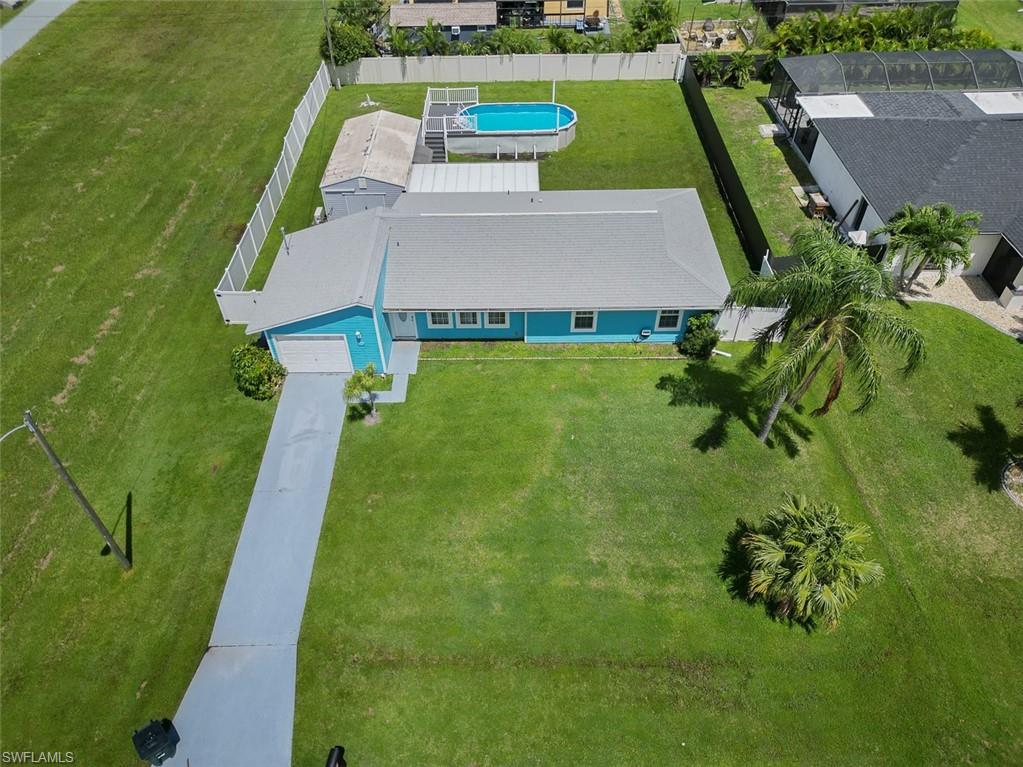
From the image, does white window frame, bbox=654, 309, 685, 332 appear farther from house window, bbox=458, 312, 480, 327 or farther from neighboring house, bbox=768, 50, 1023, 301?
neighboring house, bbox=768, 50, 1023, 301

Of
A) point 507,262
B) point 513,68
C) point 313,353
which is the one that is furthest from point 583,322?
point 513,68

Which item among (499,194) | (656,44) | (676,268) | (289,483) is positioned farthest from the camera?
(656,44)

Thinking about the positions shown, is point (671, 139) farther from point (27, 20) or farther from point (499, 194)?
point (27, 20)

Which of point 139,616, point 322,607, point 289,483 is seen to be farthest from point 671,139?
point 139,616

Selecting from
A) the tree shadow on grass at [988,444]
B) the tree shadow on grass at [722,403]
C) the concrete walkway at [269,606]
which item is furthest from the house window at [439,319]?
the tree shadow on grass at [988,444]

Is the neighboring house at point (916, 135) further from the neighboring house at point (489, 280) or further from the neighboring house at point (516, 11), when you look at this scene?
the neighboring house at point (516, 11)

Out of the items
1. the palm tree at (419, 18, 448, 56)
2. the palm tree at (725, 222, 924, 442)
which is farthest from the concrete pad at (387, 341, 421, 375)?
the palm tree at (419, 18, 448, 56)

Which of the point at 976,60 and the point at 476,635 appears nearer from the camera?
the point at 476,635
